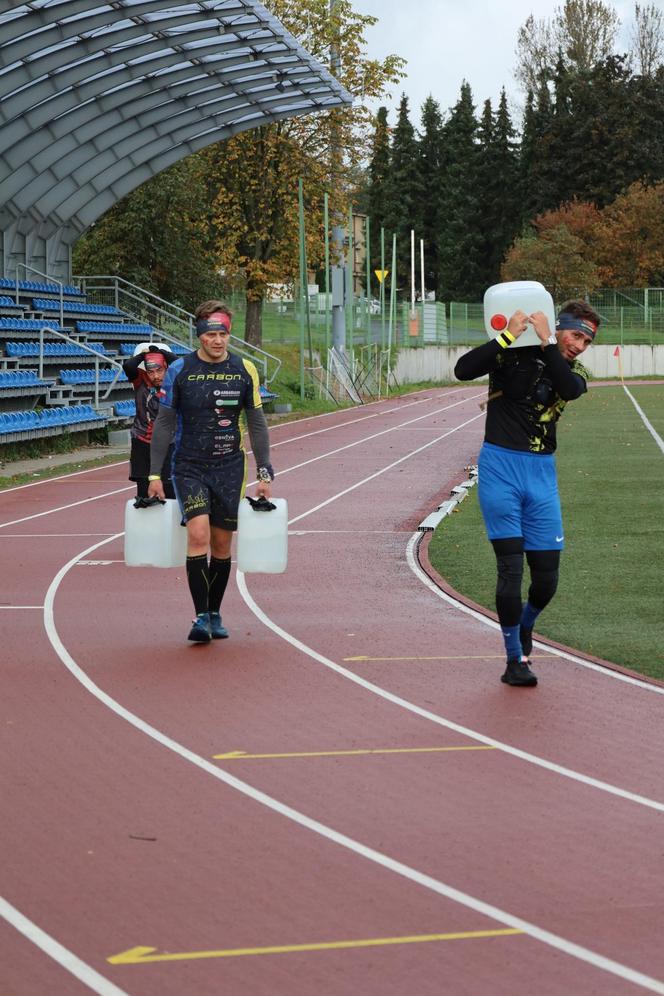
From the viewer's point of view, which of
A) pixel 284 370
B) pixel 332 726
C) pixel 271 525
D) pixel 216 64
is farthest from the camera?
pixel 284 370

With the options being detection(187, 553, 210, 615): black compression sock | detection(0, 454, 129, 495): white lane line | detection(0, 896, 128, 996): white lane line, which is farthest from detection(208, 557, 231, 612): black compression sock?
detection(0, 454, 129, 495): white lane line

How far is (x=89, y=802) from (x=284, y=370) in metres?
48.4

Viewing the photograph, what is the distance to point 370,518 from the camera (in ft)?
58.3

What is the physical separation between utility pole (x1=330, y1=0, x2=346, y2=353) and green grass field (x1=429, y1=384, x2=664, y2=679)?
23440mm

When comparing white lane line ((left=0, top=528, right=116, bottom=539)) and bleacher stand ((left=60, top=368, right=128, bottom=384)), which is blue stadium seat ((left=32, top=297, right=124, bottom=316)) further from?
white lane line ((left=0, top=528, right=116, bottom=539))

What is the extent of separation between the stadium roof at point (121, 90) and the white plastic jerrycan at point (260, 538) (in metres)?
18.7

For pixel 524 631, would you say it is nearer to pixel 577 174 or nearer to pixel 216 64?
pixel 216 64

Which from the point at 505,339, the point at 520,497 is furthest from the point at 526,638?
the point at 505,339

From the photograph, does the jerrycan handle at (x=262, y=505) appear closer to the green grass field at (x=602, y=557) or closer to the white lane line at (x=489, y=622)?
the white lane line at (x=489, y=622)

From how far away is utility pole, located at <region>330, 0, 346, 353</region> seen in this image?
49469 mm

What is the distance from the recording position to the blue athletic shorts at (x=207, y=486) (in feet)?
31.0

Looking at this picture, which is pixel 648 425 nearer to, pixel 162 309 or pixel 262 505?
pixel 162 309

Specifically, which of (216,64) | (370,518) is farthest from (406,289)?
(370,518)

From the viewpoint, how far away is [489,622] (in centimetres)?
1062
